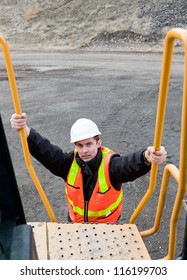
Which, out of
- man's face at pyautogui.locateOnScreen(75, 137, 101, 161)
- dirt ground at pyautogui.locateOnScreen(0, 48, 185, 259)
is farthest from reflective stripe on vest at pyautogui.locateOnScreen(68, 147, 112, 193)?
dirt ground at pyautogui.locateOnScreen(0, 48, 185, 259)

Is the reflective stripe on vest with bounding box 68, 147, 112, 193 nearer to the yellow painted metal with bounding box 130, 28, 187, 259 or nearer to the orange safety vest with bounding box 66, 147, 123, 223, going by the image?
the orange safety vest with bounding box 66, 147, 123, 223

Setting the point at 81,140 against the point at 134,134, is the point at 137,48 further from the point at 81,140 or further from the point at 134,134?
the point at 81,140

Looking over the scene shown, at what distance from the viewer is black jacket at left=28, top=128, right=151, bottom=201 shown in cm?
387

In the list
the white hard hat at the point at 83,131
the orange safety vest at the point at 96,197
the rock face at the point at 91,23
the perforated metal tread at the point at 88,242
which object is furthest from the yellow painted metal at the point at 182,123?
the rock face at the point at 91,23

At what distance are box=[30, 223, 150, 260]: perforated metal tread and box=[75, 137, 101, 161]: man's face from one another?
0.64 m

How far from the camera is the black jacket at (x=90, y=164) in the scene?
3.87 metres

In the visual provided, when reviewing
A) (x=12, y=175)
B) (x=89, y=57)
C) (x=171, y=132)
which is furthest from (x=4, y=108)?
(x=12, y=175)

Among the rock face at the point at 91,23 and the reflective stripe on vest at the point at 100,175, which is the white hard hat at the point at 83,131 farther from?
the rock face at the point at 91,23

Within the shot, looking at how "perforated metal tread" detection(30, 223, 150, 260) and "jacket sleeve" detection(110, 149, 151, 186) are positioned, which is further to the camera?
"jacket sleeve" detection(110, 149, 151, 186)

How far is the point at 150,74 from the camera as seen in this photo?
13828 mm

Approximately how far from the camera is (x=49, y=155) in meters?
4.26

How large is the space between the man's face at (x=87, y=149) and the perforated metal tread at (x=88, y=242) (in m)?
0.64

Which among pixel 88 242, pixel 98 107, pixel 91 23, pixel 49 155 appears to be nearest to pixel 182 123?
pixel 88 242

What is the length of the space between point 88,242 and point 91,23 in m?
18.3
